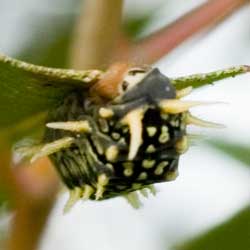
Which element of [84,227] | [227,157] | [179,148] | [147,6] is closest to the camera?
[179,148]

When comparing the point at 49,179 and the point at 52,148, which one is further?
the point at 49,179

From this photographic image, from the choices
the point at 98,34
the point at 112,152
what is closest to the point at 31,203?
the point at 98,34

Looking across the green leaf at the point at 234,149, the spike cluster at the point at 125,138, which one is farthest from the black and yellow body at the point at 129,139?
the green leaf at the point at 234,149

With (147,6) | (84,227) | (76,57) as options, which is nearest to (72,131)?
(76,57)

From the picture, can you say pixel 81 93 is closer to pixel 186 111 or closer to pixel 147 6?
pixel 186 111

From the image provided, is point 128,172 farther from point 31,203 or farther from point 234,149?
point 234,149

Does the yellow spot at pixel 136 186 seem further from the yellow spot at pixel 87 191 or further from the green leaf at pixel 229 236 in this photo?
the green leaf at pixel 229 236

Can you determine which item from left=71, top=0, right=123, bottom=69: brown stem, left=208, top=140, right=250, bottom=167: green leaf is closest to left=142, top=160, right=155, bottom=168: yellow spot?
left=71, top=0, right=123, bottom=69: brown stem

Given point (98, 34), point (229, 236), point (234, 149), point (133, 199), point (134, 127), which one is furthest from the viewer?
point (234, 149)
